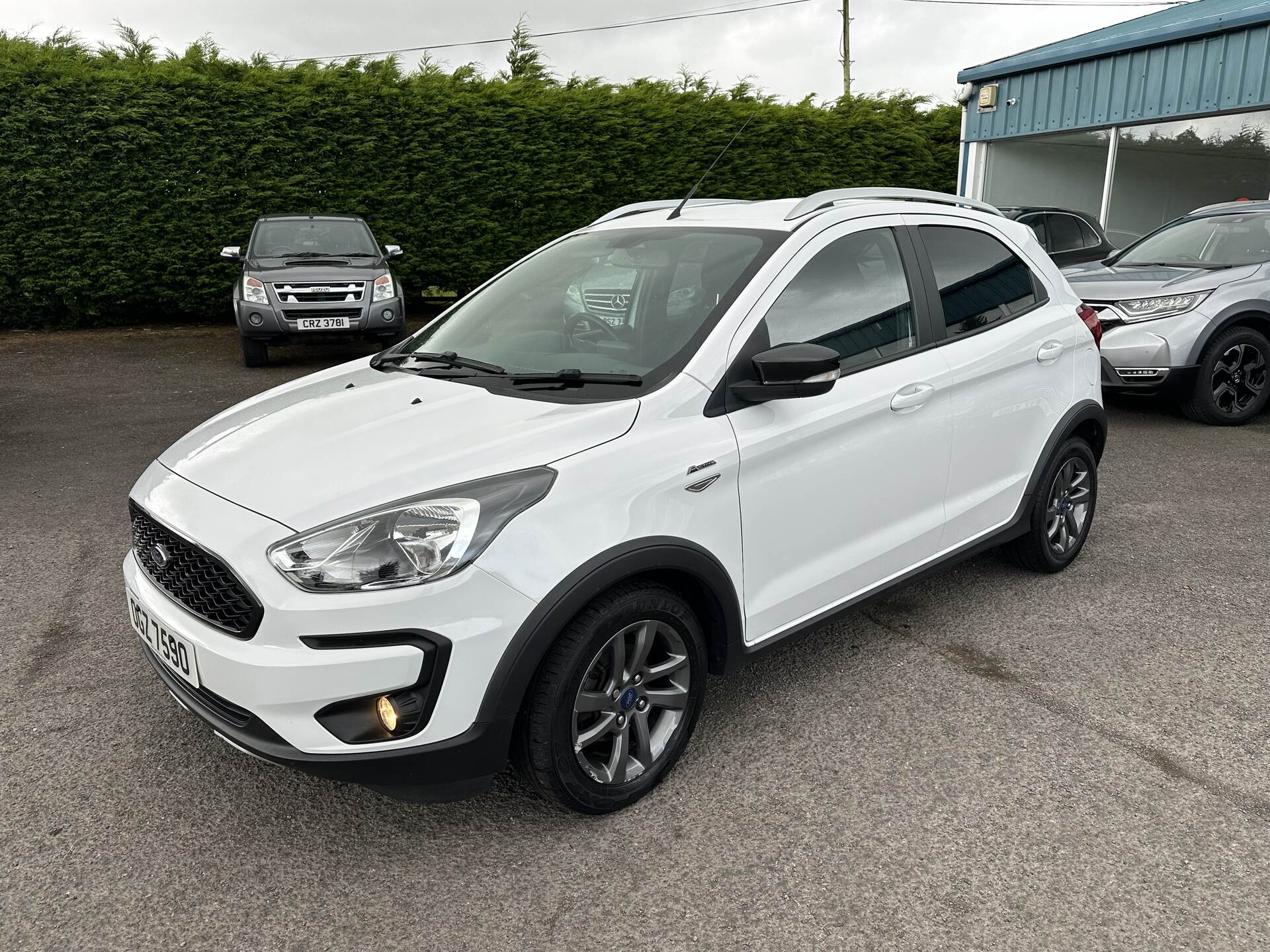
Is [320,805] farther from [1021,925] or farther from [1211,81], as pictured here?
[1211,81]

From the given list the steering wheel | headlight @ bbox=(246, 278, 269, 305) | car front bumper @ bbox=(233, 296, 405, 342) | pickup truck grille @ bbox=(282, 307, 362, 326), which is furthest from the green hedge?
the steering wheel

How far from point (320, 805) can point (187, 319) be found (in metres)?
12.9

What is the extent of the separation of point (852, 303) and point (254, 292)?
27.8ft

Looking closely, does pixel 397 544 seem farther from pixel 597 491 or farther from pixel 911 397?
pixel 911 397

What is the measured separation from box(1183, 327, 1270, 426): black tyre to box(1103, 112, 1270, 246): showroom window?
5.27m

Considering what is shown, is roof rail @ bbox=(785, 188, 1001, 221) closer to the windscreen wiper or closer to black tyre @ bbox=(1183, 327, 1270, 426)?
black tyre @ bbox=(1183, 327, 1270, 426)

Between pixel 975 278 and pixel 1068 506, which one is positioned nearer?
pixel 975 278

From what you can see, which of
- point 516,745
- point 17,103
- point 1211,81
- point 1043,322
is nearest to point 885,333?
point 1043,322

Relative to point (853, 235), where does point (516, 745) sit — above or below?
below

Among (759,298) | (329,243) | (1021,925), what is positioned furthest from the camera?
(329,243)

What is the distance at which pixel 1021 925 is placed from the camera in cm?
229

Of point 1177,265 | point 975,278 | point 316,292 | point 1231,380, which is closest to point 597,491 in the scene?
point 975,278

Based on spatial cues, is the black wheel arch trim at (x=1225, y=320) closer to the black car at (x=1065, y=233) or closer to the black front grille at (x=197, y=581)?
the black car at (x=1065, y=233)

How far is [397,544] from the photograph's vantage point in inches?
91.4
